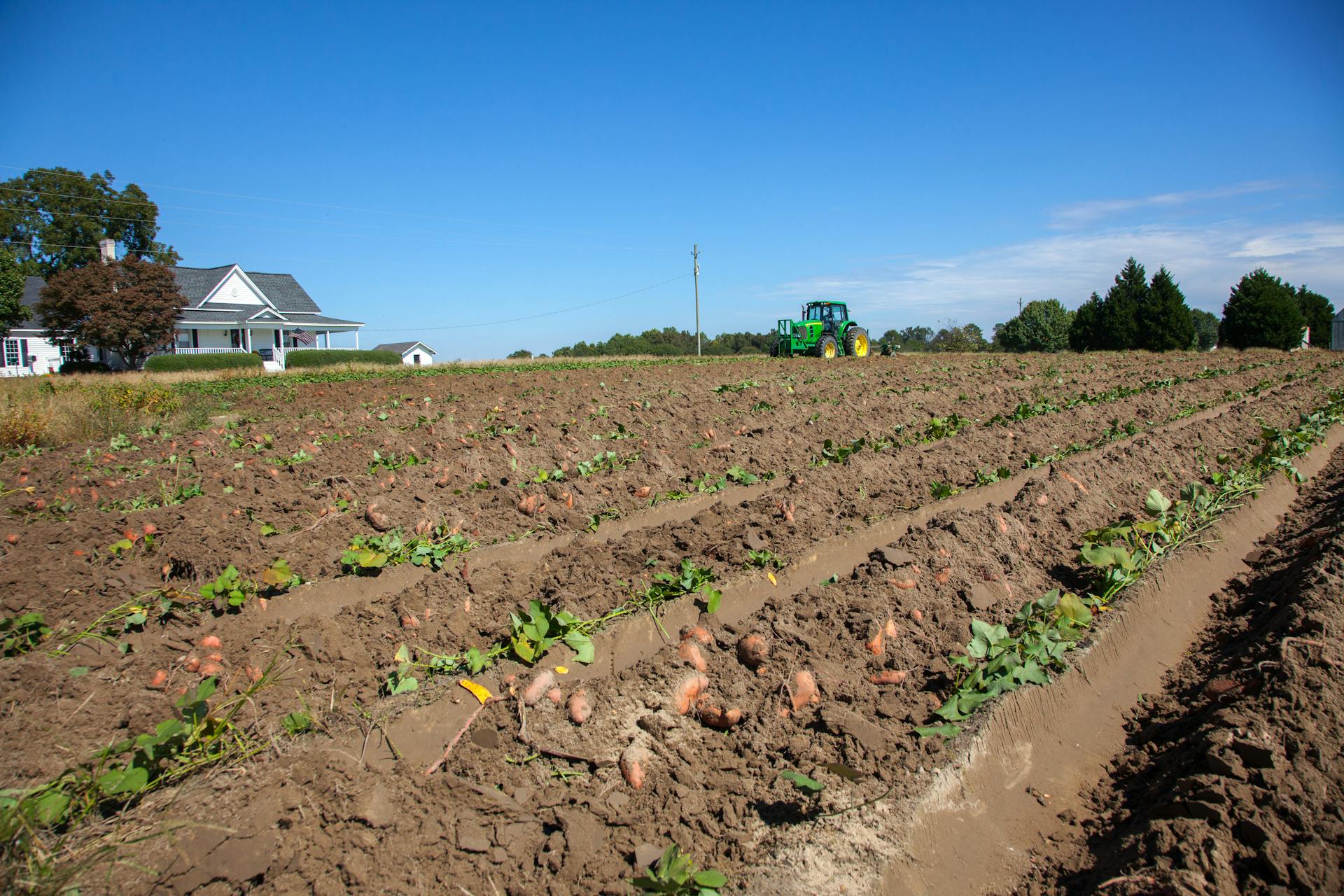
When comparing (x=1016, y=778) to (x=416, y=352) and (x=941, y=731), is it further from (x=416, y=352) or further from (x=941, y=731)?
(x=416, y=352)

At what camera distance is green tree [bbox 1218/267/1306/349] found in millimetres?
35375

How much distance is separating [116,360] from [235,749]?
134ft

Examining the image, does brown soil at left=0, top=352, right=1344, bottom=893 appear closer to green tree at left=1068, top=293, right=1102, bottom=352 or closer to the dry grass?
the dry grass

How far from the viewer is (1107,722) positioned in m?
3.43

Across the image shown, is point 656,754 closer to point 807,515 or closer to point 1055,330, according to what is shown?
point 807,515

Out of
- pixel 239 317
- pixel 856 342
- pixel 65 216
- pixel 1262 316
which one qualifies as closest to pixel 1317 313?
pixel 1262 316

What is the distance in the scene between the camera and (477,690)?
3434 millimetres

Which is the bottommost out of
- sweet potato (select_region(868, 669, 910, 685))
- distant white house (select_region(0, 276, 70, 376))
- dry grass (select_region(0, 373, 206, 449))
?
sweet potato (select_region(868, 669, 910, 685))

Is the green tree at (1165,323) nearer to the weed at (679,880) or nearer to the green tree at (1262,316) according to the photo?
the green tree at (1262,316)

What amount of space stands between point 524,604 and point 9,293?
41.6 m

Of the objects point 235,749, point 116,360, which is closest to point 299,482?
point 235,749

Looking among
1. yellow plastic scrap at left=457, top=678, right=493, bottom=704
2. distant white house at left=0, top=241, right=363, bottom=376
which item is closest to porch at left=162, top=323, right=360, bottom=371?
distant white house at left=0, top=241, right=363, bottom=376

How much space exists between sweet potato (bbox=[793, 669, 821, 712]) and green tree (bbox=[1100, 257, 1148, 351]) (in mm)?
38766

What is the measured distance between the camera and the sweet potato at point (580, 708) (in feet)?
10.8
